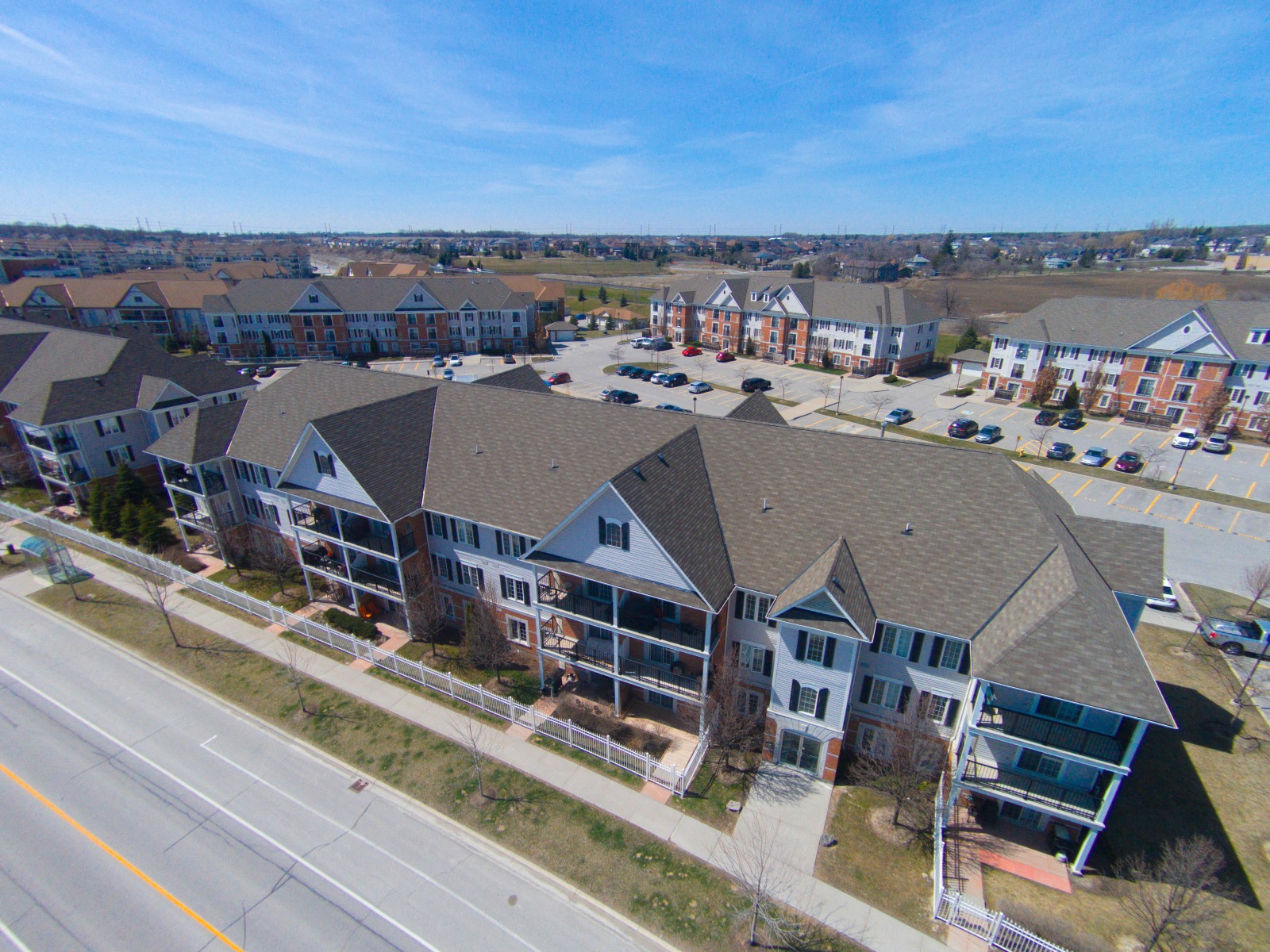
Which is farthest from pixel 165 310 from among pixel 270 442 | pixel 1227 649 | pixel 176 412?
pixel 1227 649

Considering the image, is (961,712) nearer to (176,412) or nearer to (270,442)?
(270,442)

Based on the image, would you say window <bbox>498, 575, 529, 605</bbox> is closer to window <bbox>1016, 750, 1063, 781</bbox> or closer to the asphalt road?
the asphalt road

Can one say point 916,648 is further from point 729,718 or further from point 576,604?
point 576,604

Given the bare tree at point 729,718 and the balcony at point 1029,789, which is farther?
the bare tree at point 729,718

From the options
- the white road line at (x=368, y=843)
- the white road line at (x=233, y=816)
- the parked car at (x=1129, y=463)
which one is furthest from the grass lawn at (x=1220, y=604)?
the white road line at (x=233, y=816)

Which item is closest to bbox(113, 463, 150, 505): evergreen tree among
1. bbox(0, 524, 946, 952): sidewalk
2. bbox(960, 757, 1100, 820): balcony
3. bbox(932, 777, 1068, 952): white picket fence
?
bbox(0, 524, 946, 952): sidewalk

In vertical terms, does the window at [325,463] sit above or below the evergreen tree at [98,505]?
above

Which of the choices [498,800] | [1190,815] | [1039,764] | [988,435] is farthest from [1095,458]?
[498,800]

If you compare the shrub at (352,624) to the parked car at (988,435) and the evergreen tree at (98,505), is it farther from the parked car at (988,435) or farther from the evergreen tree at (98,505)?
the parked car at (988,435)
